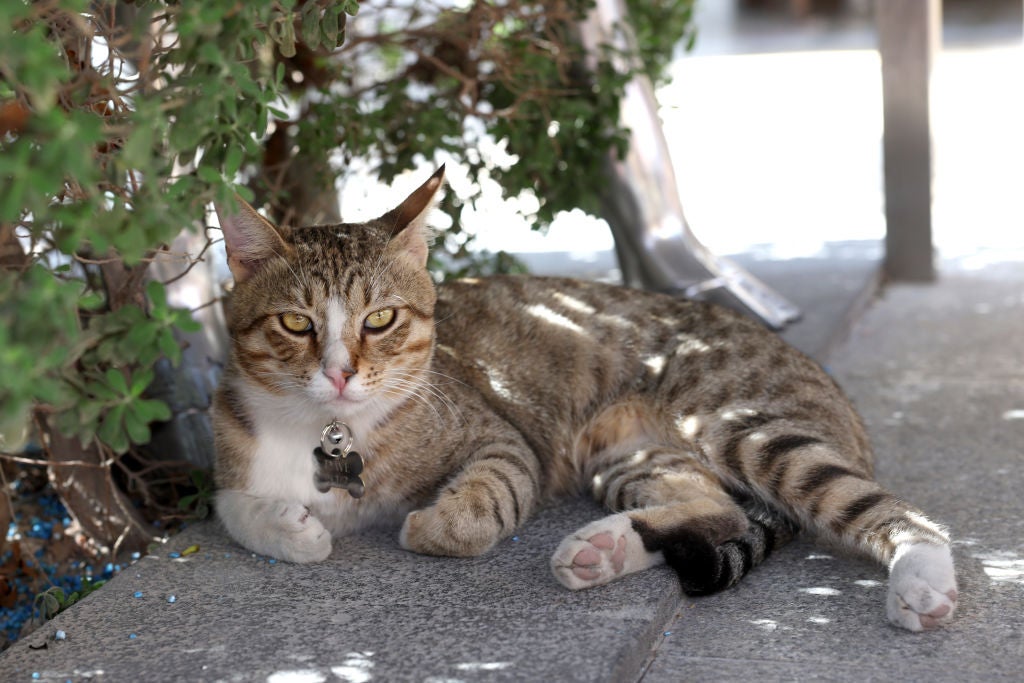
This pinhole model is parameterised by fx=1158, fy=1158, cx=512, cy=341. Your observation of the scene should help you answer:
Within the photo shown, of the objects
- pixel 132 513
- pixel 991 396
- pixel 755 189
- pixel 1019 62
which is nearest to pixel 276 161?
pixel 132 513

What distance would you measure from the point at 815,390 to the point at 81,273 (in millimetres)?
3057

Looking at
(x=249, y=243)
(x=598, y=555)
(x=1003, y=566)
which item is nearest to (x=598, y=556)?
(x=598, y=555)

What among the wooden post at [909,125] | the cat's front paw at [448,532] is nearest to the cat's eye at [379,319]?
the cat's front paw at [448,532]

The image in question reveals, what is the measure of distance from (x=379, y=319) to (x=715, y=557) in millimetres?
1194

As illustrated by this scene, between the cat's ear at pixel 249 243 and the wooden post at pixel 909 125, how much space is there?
438cm

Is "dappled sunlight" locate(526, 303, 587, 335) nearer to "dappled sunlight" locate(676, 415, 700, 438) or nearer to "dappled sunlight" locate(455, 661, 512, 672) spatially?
"dappled sunlight" locate(676, 415, 700, 438)

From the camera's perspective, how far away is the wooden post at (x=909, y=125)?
650 centimetres

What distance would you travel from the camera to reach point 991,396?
5008mm

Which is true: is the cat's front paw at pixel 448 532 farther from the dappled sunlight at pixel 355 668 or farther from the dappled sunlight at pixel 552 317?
the dappled sunlight at pixel 552 317

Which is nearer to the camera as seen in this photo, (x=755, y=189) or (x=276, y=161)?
(x=276, y=161)

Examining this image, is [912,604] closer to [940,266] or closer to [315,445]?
[315,445]

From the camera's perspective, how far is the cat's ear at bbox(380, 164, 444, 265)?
11.8 ft

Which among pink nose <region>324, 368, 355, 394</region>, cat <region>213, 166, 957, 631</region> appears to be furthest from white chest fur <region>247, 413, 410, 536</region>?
pink nose <region>324, 368, 355, 394</region>

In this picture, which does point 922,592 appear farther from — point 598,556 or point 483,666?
point 483,666
